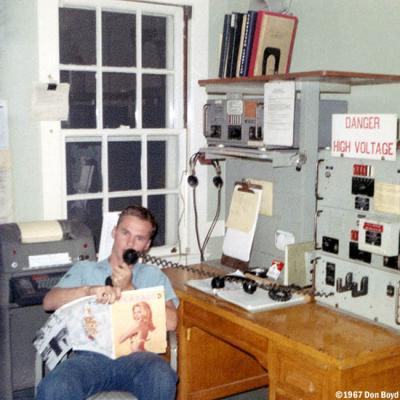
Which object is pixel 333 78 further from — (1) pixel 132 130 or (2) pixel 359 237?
A: (1) pixel 132 130

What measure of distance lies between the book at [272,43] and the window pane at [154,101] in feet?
1.97

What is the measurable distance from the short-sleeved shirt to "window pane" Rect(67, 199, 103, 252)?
569mm

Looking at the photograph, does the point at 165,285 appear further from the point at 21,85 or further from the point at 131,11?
the point at 131,11

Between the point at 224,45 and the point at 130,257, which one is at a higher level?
the point at 224,45

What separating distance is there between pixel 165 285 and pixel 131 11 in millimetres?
1476

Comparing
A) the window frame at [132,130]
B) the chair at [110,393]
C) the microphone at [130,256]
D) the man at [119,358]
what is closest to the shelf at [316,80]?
the window frame at [132,130]

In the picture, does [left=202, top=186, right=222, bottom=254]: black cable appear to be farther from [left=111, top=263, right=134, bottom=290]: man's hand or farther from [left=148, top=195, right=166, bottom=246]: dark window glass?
[left=111, top=263, right=134, bottom=290]: man's hand

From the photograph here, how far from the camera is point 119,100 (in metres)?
3.46

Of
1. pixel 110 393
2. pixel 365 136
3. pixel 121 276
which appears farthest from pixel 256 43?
pixel 110 393

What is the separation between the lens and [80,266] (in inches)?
111

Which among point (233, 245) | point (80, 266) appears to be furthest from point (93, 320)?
point (233, 245)

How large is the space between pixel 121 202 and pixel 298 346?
154 cm

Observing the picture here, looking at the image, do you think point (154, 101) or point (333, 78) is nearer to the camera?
point (333, 78)

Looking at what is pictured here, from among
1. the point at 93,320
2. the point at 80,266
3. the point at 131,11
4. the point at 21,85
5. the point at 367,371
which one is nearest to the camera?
the point at 367,371
